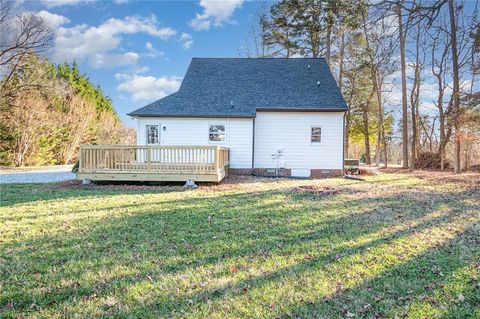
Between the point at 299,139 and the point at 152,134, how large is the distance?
22.4 ft

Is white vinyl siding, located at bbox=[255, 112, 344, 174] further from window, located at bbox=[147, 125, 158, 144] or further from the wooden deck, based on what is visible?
window, located at bbox=[147, 125, 158, 144]

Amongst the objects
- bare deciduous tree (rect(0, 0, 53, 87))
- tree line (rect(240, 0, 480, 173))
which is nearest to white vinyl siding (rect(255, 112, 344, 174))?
tree line (rect(240, 0, 480, 173))

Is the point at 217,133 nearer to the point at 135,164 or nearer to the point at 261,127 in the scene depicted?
the point at 261,127

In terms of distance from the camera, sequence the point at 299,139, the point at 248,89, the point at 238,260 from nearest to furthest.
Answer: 1. the point at 238,260
2. the point at 299,139
3. the point at 248,89

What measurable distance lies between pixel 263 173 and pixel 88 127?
55.1 feet

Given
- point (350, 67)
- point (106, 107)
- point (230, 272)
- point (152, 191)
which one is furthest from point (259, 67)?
point (106, 107)

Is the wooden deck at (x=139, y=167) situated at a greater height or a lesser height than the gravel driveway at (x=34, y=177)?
greater

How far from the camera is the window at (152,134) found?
14477 millimetres

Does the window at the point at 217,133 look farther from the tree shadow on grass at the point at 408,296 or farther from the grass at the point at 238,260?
the tree shadow on grass at the point at 408,296

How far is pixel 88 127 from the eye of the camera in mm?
24875

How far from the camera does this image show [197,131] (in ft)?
47.4

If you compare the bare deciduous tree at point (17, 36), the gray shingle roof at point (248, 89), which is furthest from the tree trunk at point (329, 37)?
the bare deciduous tree at point (17, 36)

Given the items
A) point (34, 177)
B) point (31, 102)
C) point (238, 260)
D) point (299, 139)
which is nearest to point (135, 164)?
point (34, 177)

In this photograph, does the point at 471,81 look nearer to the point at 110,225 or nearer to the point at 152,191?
the point at 152,191
